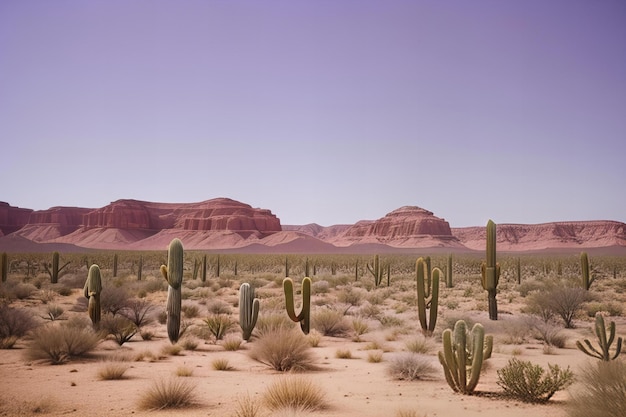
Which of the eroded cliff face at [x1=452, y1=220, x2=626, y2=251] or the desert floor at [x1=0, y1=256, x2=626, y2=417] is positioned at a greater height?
the eroded cliff face at [x1=452, y1=220, x2=626, y2=251]

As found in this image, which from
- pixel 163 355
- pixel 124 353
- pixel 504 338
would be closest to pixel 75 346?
pixel 124 353

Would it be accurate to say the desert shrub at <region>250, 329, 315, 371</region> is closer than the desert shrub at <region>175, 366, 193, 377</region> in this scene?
No

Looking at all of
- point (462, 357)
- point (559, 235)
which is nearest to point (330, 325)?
point (462, 357)

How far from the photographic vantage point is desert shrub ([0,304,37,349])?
508 inches

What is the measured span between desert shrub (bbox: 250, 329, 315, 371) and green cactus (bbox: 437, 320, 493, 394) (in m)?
3.19

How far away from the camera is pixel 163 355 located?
1166 cm

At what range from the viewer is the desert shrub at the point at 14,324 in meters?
12.9

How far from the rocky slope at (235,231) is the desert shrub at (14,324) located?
10793cm

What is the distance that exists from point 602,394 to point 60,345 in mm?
10282

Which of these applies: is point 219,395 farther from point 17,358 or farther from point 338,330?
point 338,330

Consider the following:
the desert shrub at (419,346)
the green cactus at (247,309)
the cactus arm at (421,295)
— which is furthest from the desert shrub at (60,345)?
the cactus arm at (421,295)

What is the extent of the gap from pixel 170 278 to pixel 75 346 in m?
2.83

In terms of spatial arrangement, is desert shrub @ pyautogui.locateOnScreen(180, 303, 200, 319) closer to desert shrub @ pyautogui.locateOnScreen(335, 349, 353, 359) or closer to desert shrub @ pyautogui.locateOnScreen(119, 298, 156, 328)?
desert shrub @ pyautogui.locateOnScreen(119, 298, 156, 328)

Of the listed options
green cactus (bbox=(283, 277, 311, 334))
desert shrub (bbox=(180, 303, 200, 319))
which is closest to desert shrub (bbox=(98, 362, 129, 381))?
green cactus (bbox=(283, 277, 311, 334))
